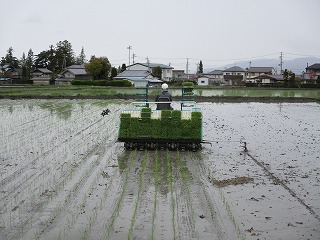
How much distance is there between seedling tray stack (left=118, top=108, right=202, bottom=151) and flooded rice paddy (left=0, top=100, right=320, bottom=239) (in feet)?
1.23

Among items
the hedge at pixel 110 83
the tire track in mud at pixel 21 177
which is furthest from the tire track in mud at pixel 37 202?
the hedge at pixel 110 83

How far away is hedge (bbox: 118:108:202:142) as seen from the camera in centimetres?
959

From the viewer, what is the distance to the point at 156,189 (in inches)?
255

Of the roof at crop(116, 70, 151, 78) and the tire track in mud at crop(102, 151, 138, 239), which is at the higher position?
the roof at crop(116, 70, 151, 78)

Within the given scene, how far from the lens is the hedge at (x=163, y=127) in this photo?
31.4ft

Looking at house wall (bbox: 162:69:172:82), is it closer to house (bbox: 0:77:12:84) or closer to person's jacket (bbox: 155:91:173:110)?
house (bbox: 0:77:12:84)

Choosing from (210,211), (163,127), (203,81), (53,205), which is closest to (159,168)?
(163,127)

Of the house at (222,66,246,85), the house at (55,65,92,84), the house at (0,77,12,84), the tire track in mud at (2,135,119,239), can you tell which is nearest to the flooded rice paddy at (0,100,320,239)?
the tire track in mud at (2,135,119,239)

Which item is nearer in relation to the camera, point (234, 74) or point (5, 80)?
point (5, 80)

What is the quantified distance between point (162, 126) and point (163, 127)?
36mm

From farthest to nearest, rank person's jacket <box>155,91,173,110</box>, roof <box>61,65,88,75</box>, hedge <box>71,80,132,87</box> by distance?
roof <box>61,65,88,75</box>, hedge <box>71,80,132,87</box>, person's jacket <box>155,91,173,110</box>

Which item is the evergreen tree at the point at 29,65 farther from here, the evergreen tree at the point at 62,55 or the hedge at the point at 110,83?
the hedge at the point at 110,83

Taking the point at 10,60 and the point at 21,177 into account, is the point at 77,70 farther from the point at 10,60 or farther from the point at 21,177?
the point at 21,177

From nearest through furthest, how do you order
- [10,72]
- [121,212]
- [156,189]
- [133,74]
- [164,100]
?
[121,212] < [156,189] < [164,100] < [133,74] < [10,72]
